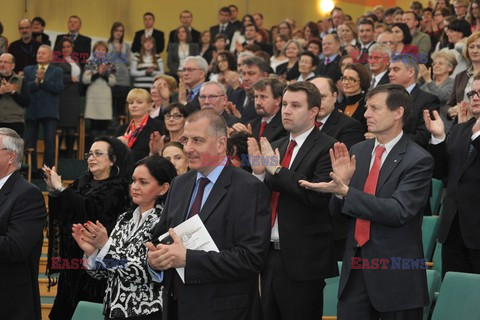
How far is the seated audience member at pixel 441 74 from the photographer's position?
25.8ft

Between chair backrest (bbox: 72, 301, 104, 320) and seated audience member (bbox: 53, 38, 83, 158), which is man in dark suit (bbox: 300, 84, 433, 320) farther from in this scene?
seated audience member (bbox: 53, 38, 83, 158)

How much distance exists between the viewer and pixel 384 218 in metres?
4.06

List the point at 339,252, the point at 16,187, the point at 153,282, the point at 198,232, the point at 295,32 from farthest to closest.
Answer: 1. the point at 295,32
2. the point at 339,252
3. the point at 16,187
4. the point at 153,282
5. the point at 198,232

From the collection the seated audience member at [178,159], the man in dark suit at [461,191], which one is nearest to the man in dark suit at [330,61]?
the seated audience member at [178,159]

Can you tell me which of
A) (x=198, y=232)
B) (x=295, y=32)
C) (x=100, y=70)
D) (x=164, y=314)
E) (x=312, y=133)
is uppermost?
(x=295, y=32)

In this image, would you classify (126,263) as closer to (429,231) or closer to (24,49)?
(429,231)

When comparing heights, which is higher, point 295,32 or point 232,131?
point 295,32

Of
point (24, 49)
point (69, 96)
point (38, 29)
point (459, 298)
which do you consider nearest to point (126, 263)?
point (459, 298)

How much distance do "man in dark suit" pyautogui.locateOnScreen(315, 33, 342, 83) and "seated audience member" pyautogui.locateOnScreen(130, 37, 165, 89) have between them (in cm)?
288

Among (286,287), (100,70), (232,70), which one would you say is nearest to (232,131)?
(286,287)

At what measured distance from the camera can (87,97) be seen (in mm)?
11117

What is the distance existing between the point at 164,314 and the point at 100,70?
7.65 metres

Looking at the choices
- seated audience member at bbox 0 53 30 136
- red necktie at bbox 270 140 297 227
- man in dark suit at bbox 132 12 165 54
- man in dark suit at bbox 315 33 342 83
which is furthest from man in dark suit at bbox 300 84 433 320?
man in dark suit at bbox 132 12 165 54

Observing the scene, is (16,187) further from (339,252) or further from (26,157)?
(26,157)
